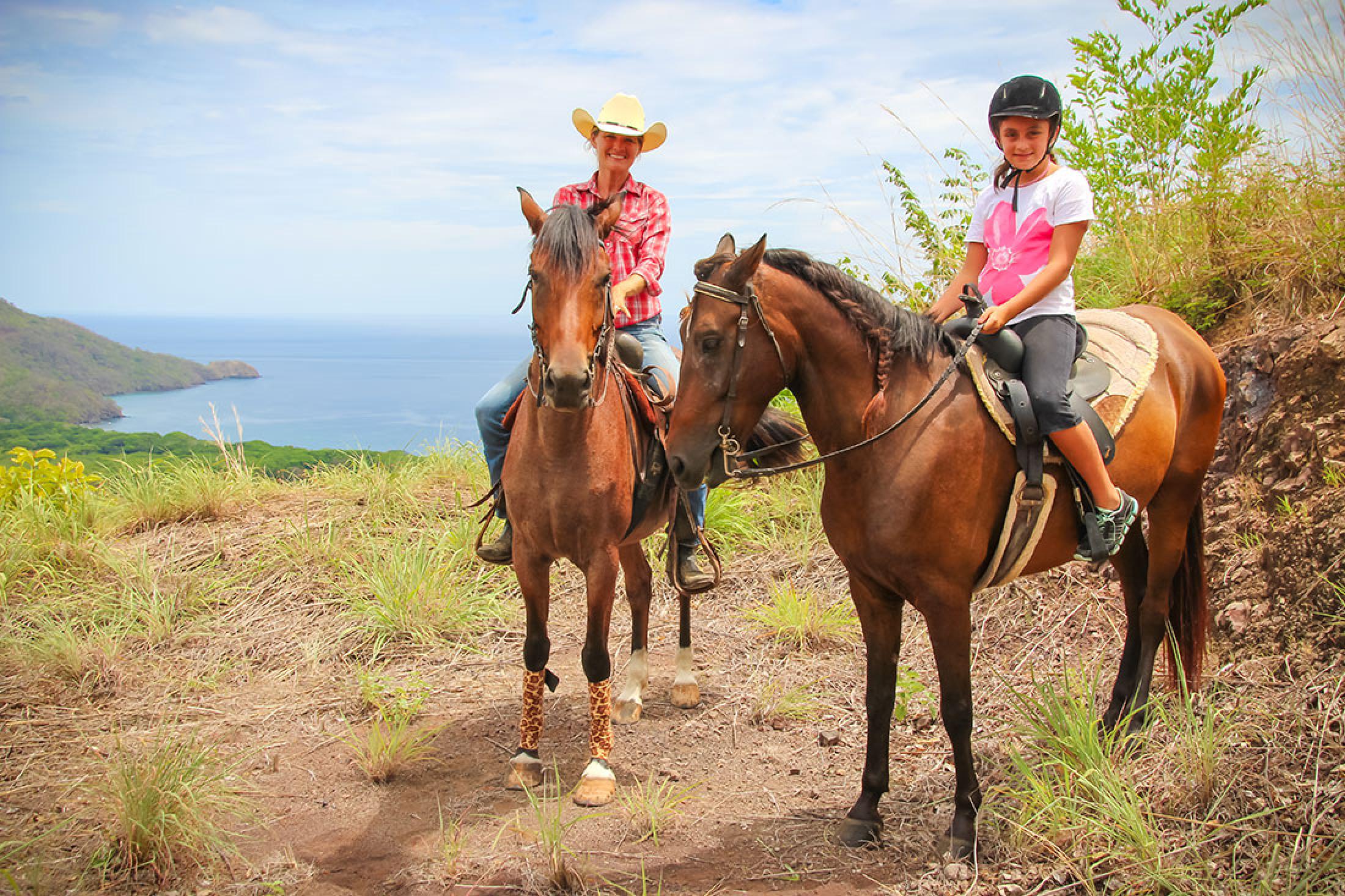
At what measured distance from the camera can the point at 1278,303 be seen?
547 centimetres

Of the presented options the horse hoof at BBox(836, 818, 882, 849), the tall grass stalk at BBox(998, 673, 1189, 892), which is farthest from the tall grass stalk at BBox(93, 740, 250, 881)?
the tall grass stalk at BBox(998, 673, 1189, 892)

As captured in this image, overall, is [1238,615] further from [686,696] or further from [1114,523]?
[686,696]

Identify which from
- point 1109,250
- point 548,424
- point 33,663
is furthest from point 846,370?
point 33,663

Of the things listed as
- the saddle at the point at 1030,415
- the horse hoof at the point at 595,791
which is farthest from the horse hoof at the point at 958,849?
the horse hoof at the point at 595,791

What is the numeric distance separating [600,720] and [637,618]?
1.20 meters

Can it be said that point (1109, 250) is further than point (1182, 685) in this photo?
Yes

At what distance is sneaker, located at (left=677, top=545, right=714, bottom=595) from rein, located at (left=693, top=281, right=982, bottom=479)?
1.80m

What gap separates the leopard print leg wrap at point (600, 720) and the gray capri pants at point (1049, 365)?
230cm

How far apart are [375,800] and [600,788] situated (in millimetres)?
1095

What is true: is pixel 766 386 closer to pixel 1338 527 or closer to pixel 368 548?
pixel 1338 527

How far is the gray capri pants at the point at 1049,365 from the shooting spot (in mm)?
3326

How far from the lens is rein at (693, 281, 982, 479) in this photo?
3.16 m

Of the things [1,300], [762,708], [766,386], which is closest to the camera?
[766,386]

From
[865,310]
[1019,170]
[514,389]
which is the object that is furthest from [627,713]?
[1019,170]
